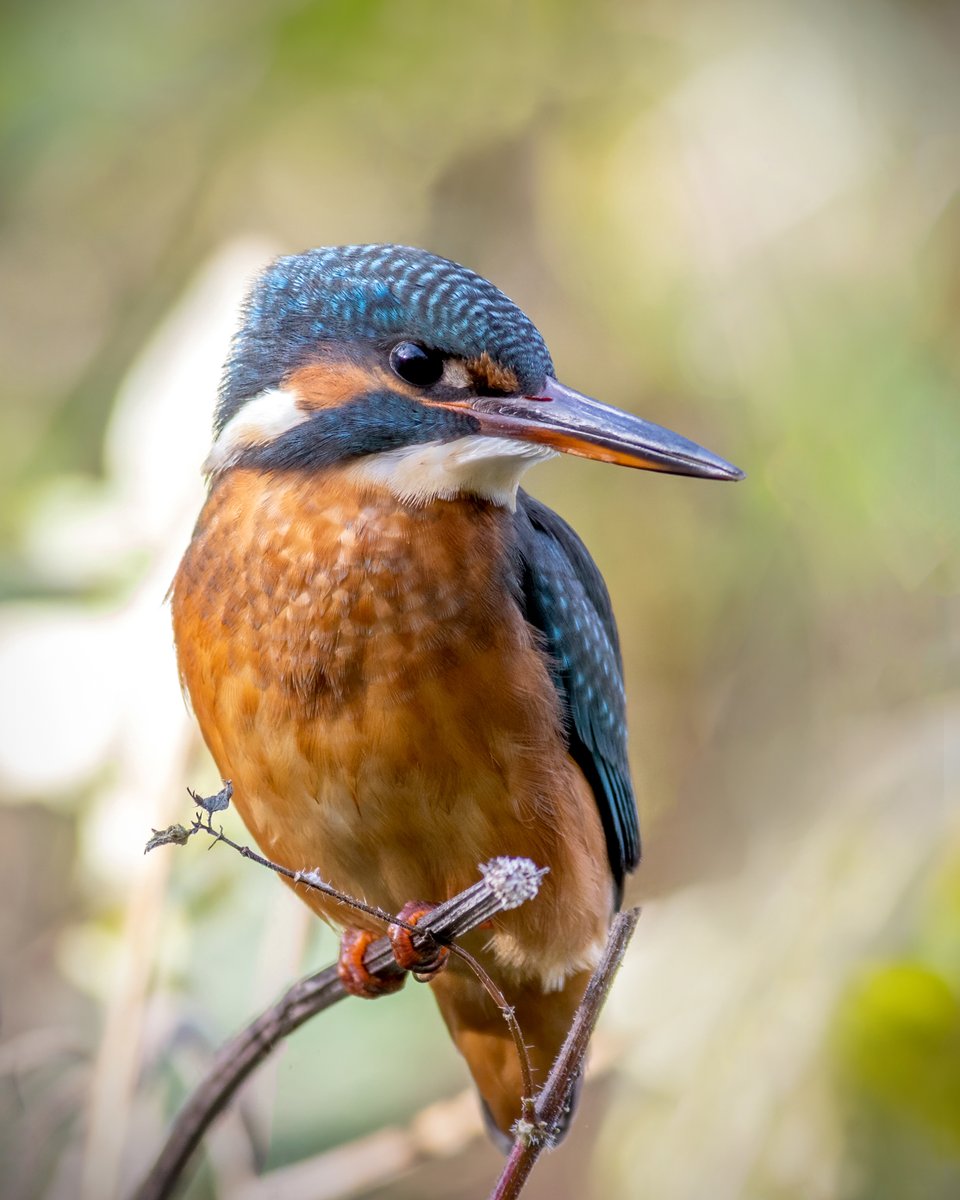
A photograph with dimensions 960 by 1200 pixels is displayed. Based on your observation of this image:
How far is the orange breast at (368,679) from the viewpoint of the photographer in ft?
5.19

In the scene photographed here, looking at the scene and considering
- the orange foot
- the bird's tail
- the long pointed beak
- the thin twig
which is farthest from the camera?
the bird's tail

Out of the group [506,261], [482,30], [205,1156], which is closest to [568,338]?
[506,261]

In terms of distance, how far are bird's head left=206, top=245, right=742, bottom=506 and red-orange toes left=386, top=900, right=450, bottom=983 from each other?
481 millimetres

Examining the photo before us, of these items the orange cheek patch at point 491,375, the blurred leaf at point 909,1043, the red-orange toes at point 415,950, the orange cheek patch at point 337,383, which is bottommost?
the blurred leaf at point 909,1043

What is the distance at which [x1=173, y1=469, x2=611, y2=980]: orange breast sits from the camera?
1583 mm

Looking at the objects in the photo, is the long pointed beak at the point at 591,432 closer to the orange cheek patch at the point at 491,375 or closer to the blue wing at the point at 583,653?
the orange cheek patch at the point at 491,375

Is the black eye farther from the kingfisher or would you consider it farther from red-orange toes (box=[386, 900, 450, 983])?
red-orange toes (box=[386, 900, 450, 983])

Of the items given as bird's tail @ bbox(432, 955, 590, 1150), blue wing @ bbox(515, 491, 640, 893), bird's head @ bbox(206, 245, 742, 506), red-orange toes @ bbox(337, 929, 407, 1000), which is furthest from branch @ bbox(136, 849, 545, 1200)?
bird's head @ bbox(206, 245, 742, 506)

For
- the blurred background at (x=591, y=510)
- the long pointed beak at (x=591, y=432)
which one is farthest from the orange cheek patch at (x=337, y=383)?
the blurred background at (x=591, y=510)

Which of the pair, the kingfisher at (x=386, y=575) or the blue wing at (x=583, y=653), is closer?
the kingfisher at (x=386, y=575)

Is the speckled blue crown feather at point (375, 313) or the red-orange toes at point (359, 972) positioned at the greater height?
the speckled blue crown feather at point (375, 313)

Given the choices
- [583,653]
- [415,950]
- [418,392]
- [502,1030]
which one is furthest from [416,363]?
[502,1030]

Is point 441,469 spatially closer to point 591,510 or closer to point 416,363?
point 416,363

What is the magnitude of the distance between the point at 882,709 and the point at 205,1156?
4.74 ft
